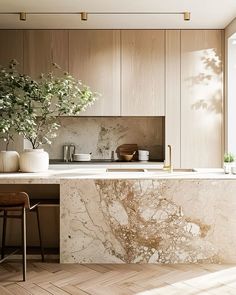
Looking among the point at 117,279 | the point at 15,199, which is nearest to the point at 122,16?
the point at 15,199

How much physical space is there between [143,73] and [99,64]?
1.96 feet

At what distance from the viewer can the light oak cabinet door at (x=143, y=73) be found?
6262 millimetres

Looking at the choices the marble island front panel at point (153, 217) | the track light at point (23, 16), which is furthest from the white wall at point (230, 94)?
the track light at point (23, 16)

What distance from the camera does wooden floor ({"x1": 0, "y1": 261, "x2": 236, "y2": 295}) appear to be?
12.0ft

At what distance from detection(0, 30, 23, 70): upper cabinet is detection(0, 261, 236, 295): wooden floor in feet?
9.71

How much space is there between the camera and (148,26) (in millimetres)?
6113

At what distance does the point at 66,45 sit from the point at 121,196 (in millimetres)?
2807

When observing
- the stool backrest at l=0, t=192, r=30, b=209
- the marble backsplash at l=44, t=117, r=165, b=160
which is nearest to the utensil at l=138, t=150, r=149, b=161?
the marble backsplash at l=44, t=117, r=165, b=160

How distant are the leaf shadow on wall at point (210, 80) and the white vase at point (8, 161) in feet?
8.77

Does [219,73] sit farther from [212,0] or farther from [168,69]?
[212,0]

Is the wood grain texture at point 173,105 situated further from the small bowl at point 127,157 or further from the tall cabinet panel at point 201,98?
the small bowl at point 127,157

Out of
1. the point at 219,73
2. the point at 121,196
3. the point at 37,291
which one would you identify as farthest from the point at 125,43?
the point at 37,291

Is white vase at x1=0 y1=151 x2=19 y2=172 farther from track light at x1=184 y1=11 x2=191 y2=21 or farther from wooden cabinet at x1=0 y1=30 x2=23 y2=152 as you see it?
track light at x1=184 y1=11 x2=191 y2=21

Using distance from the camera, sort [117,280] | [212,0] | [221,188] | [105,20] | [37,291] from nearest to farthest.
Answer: [37,291] < [117,280] < [221,188] < [212,0] < [105,20]
